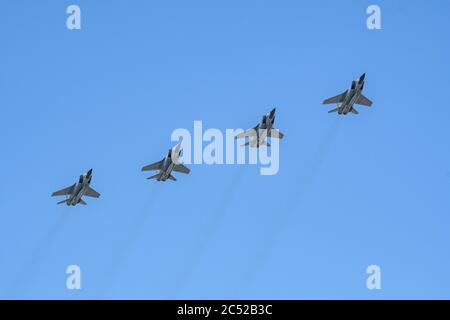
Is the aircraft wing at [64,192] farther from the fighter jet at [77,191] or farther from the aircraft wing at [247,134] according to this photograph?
the aircraft wing at [247,134]

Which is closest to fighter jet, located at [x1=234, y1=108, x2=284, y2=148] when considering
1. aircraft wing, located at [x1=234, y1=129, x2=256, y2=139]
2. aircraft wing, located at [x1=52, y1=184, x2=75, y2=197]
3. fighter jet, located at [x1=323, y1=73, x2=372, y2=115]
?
aircraft wing, located at [x1=234, y1=129, x2=256, y2=139]

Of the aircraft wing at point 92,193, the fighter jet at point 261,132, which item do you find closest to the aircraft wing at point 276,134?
the fighter jet at point 261,132

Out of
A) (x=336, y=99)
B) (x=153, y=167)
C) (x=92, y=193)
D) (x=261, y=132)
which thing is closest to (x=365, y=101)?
(x=336, y=99)

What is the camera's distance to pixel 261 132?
344 feet

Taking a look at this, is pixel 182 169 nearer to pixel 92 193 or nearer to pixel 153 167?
pixel 153 167

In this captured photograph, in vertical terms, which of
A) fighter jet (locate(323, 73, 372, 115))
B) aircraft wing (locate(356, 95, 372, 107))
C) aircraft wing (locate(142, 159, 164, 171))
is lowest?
aircraft wing (locate(142, 159, 164, 171))

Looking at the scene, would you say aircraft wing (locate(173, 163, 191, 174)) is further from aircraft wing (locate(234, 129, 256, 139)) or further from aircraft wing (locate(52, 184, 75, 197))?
aircraft wing (locate(52, 184, 75, 197))

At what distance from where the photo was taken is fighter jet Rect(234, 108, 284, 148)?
103 meters

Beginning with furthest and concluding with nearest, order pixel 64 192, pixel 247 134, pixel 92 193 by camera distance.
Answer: pixel 92 193
pixel 247 134
pixel 64 192

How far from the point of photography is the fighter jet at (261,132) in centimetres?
10325
